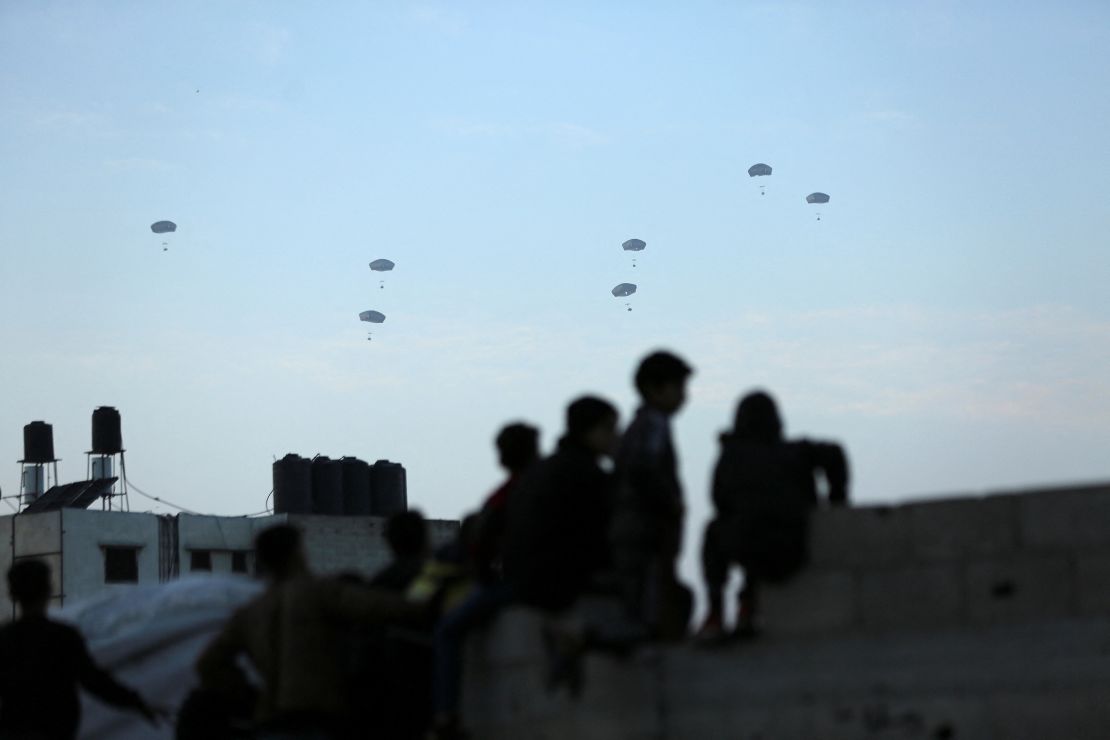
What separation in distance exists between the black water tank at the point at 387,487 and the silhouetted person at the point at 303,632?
59157 millimetres

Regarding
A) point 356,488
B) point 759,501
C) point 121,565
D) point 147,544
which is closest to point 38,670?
point 759,501

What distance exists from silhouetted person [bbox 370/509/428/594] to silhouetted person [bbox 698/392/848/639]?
1.36 metres

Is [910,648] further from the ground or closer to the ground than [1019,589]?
closer to the ground

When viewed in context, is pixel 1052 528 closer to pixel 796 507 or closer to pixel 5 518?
pixel 796 507

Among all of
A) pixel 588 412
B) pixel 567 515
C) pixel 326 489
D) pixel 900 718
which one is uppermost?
pixel 326 489

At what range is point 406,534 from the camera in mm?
8766

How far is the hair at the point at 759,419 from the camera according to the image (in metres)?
8.49

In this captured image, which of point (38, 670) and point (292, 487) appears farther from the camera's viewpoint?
point (292, 487)

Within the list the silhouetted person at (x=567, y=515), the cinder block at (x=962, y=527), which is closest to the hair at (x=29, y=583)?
the silhouetted person at (x=567, y=515)

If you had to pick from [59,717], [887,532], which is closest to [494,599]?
[887,532]

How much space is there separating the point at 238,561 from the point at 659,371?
5378cm

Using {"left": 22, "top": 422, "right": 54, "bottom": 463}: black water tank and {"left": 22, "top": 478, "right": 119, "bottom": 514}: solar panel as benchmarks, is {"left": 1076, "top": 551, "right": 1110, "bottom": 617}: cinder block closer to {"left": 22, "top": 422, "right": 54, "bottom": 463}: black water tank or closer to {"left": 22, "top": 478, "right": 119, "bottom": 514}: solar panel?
{"left": 22, "top": 478, "right": 119, "bottom": 514}: solar panel

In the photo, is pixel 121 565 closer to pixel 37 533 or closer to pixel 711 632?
pixel 37 533

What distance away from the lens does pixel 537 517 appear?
8055mm
